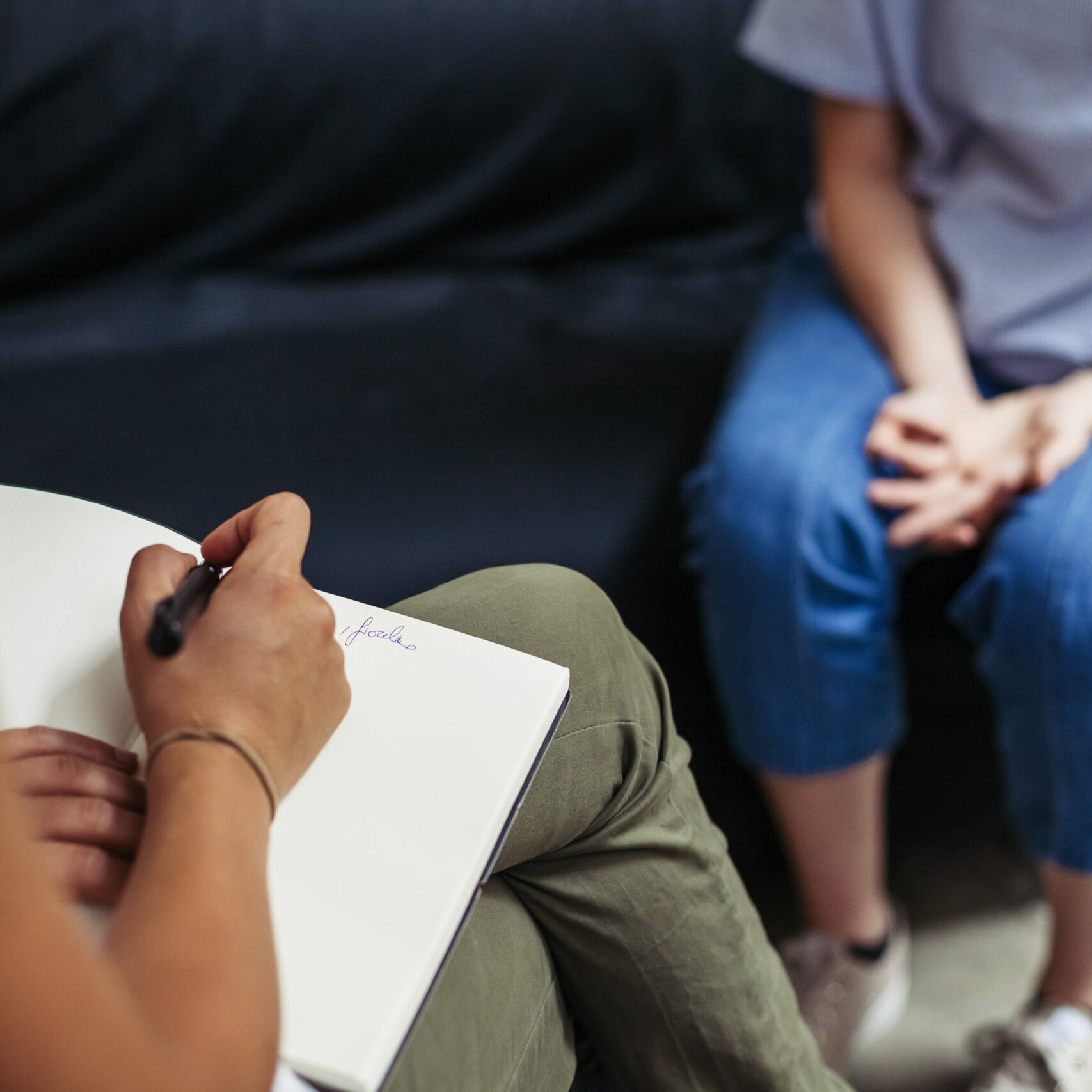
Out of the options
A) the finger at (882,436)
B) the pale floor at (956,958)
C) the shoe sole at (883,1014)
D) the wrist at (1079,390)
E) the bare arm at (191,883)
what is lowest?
the pale floor at (956,958)

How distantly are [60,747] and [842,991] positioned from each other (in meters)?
0.54

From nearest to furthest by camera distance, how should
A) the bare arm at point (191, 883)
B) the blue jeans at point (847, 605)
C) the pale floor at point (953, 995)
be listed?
the bare arm at point (191, 883) → the blue jeans at point (847, 605) → the pale floor at point (953, 995)

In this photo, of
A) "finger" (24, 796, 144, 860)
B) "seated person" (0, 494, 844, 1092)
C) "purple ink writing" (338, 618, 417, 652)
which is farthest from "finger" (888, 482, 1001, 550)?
"finger" (24, 796, 144, 860)

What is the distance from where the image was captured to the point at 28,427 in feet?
2.15

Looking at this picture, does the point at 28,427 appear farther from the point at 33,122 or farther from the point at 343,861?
the point at 343,861

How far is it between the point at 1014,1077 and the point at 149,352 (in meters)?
0.74

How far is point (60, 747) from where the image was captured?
0.98ft

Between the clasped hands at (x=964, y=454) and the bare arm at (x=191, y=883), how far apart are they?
0.39m

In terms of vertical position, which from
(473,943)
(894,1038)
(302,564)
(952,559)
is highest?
(302,564)

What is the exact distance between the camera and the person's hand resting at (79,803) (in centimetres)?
27

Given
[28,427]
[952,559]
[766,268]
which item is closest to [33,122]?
[28,427]

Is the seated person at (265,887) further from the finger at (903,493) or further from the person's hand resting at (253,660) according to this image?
the finger at (903,493)

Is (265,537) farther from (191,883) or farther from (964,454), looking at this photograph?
(964,454)

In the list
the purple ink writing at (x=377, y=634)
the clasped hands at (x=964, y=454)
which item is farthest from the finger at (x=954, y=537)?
the purple ink writing at (x=377, y=634)
